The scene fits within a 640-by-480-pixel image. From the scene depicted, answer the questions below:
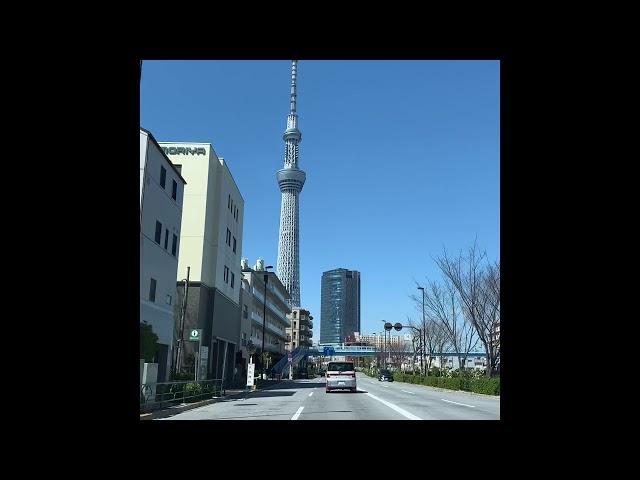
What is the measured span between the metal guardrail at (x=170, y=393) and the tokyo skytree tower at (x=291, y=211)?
347 ft

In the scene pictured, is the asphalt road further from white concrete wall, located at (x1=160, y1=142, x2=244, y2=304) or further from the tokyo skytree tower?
the tokyo skytree tower

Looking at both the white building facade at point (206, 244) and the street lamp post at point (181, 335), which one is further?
the white building facade at point (206, 244)

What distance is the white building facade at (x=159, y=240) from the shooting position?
2591 centimetres

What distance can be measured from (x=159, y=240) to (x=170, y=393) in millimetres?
10621

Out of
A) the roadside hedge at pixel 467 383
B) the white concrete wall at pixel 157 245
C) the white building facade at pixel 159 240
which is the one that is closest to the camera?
the white building facade at pixel 159 240

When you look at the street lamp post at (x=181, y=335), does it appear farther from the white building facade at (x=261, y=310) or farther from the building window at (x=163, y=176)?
the white building facade at (x=261, y=310)

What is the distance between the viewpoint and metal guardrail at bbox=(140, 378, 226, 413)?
57.8 ft

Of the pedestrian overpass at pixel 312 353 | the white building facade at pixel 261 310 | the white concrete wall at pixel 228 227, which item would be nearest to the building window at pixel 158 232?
the white concrete wall at pixel 228 227

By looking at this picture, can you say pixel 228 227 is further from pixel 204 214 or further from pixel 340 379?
pixel 340 379

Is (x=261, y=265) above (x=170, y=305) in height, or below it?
above
